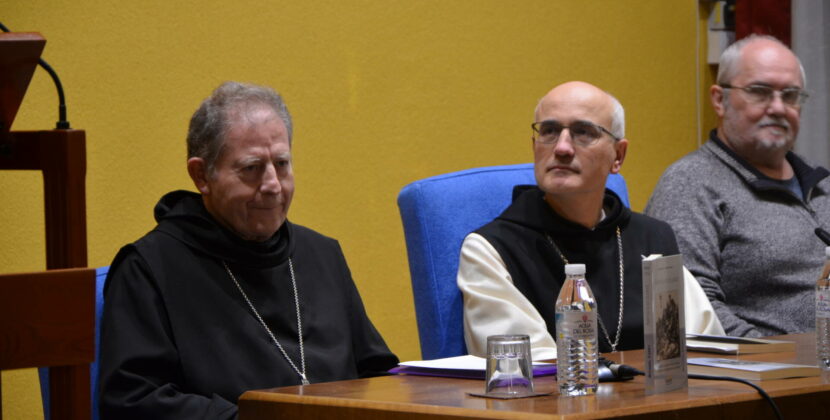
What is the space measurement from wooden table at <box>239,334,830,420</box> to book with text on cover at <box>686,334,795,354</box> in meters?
0.36

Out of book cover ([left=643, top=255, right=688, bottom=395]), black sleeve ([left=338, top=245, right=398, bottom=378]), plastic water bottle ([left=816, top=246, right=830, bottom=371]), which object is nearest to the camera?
book cover ([left=643, top=255, right=688, bottom=395])

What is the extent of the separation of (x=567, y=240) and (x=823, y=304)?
2.85ft

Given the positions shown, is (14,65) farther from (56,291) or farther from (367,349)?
(367,349)

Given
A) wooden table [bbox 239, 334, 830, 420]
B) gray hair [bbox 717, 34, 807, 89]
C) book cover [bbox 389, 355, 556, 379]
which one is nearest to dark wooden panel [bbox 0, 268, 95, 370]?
wooden table [bbox 239, 334, 830, 420]

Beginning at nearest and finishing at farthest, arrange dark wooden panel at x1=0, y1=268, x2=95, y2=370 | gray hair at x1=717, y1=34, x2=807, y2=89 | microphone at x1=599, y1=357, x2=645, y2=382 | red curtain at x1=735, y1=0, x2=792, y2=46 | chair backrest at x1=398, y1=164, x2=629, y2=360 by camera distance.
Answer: dark wooden panel at x1=0, y1=268, x2=95, y2=370
microphone at x1=599, y1=357, x2=645, y2=382
chair backrest at x1=398, y1=164, x2=629, y2=360
gray hair at x1=717, y1=34, x2=807, y2=89
red curtain at x1=735, y1=0, x2=792, y2=46

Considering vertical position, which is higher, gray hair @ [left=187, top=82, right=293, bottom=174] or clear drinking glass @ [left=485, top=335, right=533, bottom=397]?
gray hair @ [left=187, top=82, right=293, bottom=174]

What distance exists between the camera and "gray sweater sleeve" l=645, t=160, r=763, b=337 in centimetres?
336

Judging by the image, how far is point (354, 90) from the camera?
3.86 m

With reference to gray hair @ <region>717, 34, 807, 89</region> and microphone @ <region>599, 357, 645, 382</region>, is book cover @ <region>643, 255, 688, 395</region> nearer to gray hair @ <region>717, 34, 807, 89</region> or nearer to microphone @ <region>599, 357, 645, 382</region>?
microphone @ <region>599, 357, 645, 382</region>

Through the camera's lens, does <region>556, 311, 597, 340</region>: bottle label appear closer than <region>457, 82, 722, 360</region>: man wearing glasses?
Yes

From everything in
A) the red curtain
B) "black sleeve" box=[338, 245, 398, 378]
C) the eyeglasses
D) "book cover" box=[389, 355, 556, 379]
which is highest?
the red curtain

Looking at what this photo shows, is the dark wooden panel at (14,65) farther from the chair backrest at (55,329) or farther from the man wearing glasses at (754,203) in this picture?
the man wearing glasses at (754,203)

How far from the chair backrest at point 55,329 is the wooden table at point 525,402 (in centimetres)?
68

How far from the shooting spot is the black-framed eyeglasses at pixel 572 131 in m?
3.00
